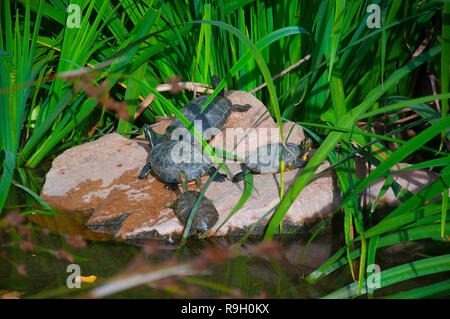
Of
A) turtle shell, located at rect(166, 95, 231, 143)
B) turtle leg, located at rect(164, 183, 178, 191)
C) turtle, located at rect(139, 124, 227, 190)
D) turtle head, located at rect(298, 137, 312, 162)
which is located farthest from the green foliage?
turtle leg, located at rect(164, 183, 178, 191)

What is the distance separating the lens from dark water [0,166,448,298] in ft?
5.95

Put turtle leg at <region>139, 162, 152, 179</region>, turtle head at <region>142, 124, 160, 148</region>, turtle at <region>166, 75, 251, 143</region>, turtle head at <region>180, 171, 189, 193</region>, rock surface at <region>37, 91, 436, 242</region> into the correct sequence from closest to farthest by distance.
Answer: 1. rock surface at <region>37, 91, 436, 242</region>
2. turtle head at <region>180, 171, 189, 193</region>
3. turtle leg at <region>139, 162, 152, 179</region>
4. turtle head at <region>142, 124, 160, 148</region>
5. turtle at <region>166, 75, 251, 143</region>

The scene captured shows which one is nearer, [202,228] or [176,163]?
[202,228]

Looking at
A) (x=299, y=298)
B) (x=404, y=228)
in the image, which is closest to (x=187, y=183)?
(x=299, y=298)

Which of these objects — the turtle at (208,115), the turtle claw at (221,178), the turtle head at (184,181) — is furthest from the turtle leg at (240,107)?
the turtle head at (184,181)

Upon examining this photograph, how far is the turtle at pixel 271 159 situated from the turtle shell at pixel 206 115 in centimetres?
59

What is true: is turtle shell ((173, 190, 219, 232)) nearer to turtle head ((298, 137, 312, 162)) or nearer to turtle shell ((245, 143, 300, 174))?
turtle shell ((245, 143, 300, 174))

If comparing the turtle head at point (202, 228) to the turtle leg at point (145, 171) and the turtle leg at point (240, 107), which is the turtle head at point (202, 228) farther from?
the turtle leg at point (240, 107)

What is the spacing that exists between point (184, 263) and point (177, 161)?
1.25m

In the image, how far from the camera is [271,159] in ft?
9.38

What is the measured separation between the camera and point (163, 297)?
179 centimetres

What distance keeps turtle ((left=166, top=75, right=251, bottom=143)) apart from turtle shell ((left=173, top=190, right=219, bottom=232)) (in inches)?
33.2

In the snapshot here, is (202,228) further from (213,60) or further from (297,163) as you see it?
(213,60)

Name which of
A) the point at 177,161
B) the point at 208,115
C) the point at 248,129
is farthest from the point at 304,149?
the point at 177,161
